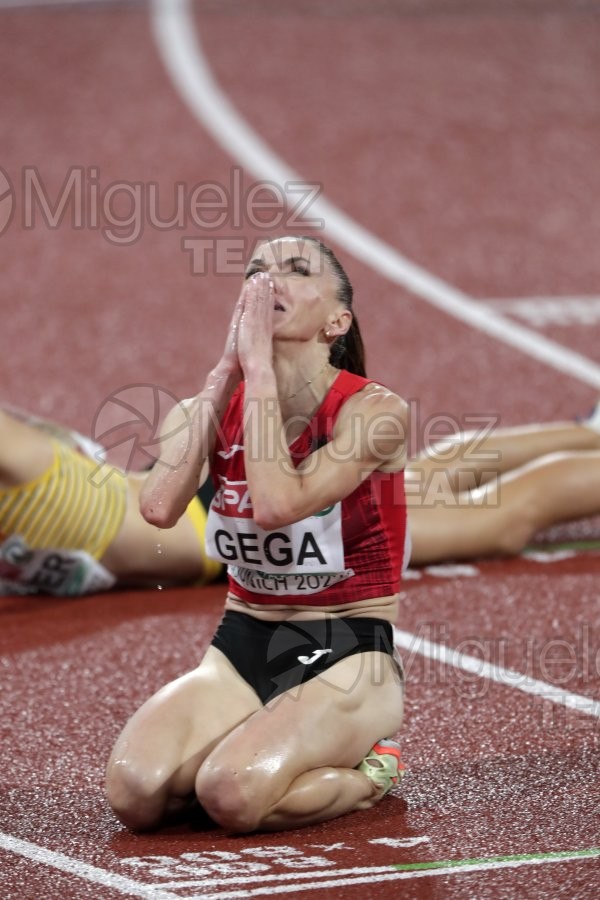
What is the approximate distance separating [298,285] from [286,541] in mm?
535

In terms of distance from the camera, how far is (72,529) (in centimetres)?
468

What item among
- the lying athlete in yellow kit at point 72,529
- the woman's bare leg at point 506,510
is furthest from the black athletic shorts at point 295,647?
the woman's bare leg at point 506,510

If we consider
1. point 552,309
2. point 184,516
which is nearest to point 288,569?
point 184,516

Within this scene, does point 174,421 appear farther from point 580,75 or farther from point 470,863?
point 580,75

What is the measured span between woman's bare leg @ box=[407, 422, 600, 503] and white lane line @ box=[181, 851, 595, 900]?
2.03 meters

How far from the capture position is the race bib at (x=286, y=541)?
3.38m

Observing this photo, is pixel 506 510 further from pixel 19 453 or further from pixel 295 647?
pixel 295 647

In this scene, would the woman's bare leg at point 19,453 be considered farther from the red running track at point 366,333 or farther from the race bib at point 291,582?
the race bib at point 291,582

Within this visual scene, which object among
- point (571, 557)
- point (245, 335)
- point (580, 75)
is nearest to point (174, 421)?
point (245, 335)

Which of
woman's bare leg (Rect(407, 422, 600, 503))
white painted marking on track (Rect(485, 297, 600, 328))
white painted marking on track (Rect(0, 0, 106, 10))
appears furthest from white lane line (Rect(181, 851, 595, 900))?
white painted marking on track (Rect(0, 0, 106, 10))

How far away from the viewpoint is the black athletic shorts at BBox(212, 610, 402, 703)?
3.41 m

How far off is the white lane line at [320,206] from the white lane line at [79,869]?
396cm

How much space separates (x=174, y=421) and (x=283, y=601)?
1.48 feet

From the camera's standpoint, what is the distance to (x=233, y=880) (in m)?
3.04
